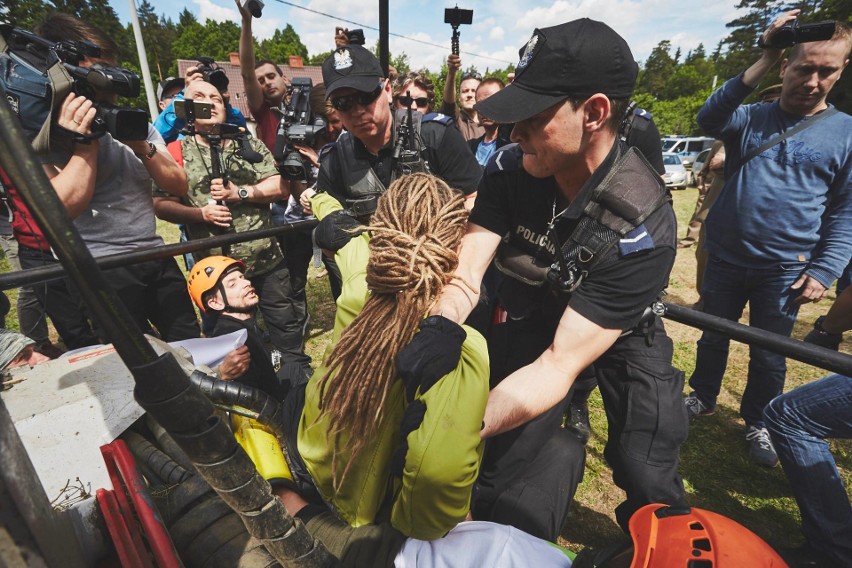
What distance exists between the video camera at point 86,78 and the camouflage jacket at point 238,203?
1162 millimetres

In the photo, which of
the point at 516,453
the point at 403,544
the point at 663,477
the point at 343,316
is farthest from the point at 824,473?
the point at 343,316

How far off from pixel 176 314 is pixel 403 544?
2502 mm

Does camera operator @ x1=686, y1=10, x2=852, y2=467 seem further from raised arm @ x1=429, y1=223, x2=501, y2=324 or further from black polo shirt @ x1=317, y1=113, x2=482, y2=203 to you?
raised arm @ x1=429, y1=223, x2=501, y2=324

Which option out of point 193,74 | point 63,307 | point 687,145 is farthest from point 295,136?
point 687,145

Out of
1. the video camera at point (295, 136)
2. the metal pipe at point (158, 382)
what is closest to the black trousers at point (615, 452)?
the metal pipe at point (158, 382)

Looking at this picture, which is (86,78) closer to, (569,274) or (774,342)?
(569,274)

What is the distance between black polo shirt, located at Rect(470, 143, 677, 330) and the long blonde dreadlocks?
1.52 ft

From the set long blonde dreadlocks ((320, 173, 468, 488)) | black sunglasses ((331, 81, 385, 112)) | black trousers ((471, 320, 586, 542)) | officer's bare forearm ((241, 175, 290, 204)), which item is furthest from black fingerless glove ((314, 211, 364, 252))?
officer's bare forearm ((241, 175, 290, 204))

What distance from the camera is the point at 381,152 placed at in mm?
3033

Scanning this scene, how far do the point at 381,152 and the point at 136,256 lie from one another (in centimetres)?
170

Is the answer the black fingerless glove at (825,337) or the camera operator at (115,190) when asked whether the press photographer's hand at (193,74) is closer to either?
the camera operator at (115,190)

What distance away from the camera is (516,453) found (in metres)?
1.81

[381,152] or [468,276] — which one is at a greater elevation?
[381,152]

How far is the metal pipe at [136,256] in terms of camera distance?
182cm
